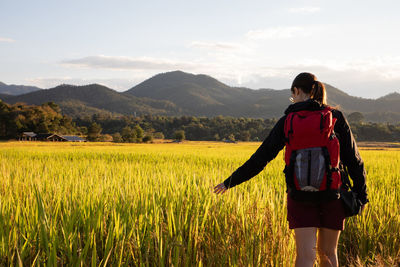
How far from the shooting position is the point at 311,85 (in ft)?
6.71

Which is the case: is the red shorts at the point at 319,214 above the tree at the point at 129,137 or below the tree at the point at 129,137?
above

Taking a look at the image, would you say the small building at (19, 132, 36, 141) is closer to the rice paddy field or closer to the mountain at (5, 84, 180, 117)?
the rice paddy field

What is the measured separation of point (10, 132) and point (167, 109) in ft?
393

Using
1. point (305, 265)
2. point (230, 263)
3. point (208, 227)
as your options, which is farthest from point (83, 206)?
point (305, 265)

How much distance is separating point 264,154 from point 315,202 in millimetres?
499

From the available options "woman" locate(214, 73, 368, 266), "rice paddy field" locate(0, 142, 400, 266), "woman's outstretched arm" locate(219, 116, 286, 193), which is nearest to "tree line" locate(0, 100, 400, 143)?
"rice paddy field" locate(0, 142, 400, 266)

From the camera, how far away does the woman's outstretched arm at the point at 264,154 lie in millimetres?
2155

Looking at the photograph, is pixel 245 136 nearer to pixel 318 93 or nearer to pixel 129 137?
pixel 129 137

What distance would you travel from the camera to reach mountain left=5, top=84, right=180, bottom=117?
154m

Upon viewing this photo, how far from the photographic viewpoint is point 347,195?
2.01 metres

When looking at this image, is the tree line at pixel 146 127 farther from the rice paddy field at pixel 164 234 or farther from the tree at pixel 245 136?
the rice paddy field at pixel 164 234

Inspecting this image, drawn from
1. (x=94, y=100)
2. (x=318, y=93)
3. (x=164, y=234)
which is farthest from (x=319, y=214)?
(x=94, y=100)

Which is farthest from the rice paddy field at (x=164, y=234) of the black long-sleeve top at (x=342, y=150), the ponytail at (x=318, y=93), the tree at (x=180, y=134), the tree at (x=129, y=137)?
the tree at (x=180, y=134)

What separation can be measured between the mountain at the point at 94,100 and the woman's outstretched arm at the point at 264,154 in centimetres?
14809
